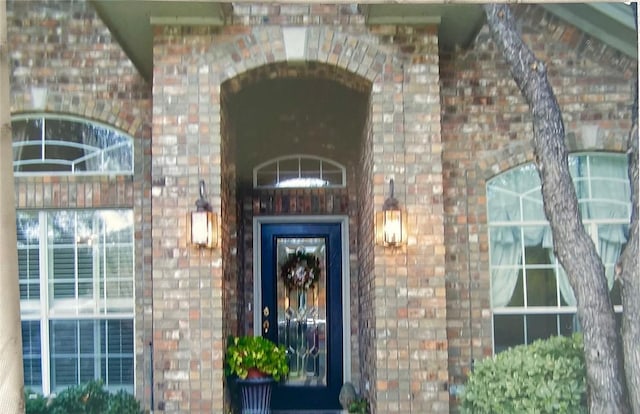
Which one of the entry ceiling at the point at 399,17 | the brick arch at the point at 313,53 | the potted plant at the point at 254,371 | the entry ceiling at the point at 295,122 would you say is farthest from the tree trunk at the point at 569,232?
the potted plant at the point at 254,371

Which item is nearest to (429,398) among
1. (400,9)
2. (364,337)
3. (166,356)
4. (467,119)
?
(364,337)

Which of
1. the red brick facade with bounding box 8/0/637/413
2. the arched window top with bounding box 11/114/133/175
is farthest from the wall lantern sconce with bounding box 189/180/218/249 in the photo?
the arched window top with bounding box 11/114/133/175

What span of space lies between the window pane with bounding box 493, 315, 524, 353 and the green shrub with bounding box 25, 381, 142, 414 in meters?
2.78

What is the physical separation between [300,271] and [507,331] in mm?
2083

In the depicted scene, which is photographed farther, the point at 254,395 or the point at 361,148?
the point at 361,148

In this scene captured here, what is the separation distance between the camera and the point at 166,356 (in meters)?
5.31

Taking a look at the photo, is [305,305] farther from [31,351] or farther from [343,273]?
[31,351]

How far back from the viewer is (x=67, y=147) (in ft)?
21.0

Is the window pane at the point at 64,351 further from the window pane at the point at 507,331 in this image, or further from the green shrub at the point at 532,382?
the window pane at the point at 507,331

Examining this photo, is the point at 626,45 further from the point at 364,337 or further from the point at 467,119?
the point at 364,337

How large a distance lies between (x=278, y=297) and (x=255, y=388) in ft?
4.81

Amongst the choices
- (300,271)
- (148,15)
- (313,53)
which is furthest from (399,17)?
(300,271)

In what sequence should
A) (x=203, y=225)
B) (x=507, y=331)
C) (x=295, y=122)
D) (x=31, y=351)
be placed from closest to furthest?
1. (x=203, y=225)
2. (x=507, y=331)
3. (x=31, y=351)
4. (x=295, y=122)

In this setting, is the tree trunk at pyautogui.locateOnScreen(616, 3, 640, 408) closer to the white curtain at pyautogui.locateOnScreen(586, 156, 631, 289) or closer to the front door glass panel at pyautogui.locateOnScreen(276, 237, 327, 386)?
the white curtain at pyautogui.locateOnScreen(586, 156, 631, 289)
